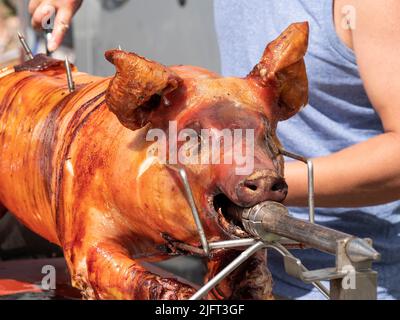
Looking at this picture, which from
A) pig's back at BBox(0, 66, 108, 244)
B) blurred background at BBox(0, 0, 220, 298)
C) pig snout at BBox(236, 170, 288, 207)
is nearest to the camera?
pig snout at BBox(236, 170, 288, 207)

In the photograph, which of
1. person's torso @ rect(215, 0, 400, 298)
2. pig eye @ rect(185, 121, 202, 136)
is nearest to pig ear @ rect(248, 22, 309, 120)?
pig eye @ rect(185, 121, 202, 136)

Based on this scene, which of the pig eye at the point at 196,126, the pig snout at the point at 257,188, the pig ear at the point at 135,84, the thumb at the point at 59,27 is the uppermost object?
the thumb at the point at 59,27

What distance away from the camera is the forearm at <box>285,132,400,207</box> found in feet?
5.40

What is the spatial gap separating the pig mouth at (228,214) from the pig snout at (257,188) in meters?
0.03

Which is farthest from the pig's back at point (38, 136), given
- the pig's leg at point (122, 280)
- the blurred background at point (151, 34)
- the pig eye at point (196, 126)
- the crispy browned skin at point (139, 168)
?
the blurred background at point (151, 34)

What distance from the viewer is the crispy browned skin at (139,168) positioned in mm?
1116

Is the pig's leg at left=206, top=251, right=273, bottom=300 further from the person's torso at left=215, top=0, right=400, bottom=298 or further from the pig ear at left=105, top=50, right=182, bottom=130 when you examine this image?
the person's torso at left=215, top=0, right=400, bottom=298

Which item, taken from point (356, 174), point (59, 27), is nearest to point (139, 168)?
point (356, 174)

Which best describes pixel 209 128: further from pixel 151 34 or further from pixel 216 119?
pixel 151 34

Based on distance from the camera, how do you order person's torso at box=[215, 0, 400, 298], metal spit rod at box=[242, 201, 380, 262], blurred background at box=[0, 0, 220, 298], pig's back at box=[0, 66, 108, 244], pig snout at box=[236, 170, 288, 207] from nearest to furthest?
metal spit rod at box=[242, 201, 380, 262] < pig snout at box=[236, 170, 288, 207] < pig's back at box=[0, 66, 108, 244] < person's torso at box=[215, 0, 400, 298] < blurred background at box=[0, 0, 220, 298]

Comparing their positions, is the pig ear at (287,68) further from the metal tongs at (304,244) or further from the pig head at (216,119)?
the metal tongs at (304,244)

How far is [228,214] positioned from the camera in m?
1.11

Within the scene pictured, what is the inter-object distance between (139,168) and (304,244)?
328 mm
